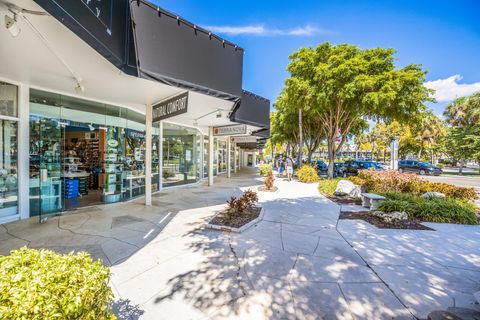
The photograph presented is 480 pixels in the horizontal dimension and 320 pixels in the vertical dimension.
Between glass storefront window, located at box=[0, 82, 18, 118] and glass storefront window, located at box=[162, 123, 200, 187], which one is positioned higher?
glass storefront window, located at box=[0, 82, 18, 118]

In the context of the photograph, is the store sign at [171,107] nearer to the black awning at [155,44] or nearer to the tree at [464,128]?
the black awning at [155,44]

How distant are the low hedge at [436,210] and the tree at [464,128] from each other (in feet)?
73.5

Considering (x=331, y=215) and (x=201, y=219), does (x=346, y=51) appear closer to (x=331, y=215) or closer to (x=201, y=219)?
(x=331, y=215)

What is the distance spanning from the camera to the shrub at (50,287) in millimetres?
1347

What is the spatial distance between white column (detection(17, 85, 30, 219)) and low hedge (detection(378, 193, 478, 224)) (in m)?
9.66

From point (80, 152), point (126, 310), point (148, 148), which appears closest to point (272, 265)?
point (126, 310)

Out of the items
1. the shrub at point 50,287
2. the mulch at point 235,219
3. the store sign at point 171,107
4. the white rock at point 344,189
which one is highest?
the store sign at point 171,107

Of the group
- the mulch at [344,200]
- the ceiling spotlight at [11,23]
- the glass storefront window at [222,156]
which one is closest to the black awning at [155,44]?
the ceiling spotlight at [11,23]

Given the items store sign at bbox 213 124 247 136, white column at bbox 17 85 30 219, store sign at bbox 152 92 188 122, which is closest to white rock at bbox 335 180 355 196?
store sign at bbox 213 124 247 136

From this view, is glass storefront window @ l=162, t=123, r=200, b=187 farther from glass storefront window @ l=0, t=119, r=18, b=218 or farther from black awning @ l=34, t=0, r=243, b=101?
black awning @ l=34, t=0, r=243, b=101

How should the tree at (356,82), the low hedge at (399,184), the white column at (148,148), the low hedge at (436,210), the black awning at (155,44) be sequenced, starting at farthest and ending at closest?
the tree at (356,82) < the low hedge at (399,184) < the white column at (148,148) < the low hedge at (436,210) < the black awning at (155,44)

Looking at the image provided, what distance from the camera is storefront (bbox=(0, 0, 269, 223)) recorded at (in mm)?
3357

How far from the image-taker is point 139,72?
4250 mm

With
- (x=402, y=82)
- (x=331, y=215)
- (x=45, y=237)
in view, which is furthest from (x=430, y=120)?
(x=45, y=237)
